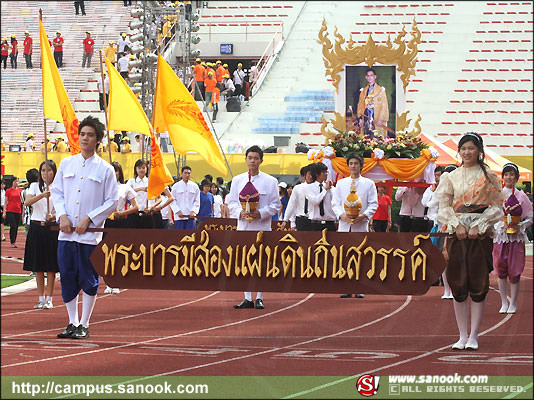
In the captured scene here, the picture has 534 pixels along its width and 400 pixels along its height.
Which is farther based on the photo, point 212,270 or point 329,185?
point 329,185

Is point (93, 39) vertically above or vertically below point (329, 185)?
above

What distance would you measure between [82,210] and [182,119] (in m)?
4.77

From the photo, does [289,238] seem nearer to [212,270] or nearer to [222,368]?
[212,270]

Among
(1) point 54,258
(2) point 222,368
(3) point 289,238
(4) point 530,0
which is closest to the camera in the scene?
(2) point 222,368

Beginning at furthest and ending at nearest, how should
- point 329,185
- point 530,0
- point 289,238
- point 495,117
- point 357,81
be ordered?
point 530,0 < point 495,117 < point 357,81 < point 329,185 < point 289,238

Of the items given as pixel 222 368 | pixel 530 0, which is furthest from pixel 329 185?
pixel 530 0

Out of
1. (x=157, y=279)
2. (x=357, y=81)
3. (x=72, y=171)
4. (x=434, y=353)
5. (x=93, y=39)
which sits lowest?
(x=434, y=353)

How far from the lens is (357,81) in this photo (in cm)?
2183

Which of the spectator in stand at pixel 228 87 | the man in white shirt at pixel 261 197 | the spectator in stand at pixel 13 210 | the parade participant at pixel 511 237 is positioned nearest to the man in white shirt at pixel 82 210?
the man in white shirt at pixel 261 197

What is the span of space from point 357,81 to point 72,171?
1364cm

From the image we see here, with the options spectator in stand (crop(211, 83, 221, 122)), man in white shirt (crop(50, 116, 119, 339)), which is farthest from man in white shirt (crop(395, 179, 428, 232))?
spectator in stand (crop(211, 83, 221, 122))

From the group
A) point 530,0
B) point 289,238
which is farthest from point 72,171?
point 530,0

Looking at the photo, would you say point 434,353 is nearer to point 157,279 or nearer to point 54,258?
point 157,279

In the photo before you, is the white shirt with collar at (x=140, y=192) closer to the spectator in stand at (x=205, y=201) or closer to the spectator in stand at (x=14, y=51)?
the spectator in stand at (x=205, y=201)
